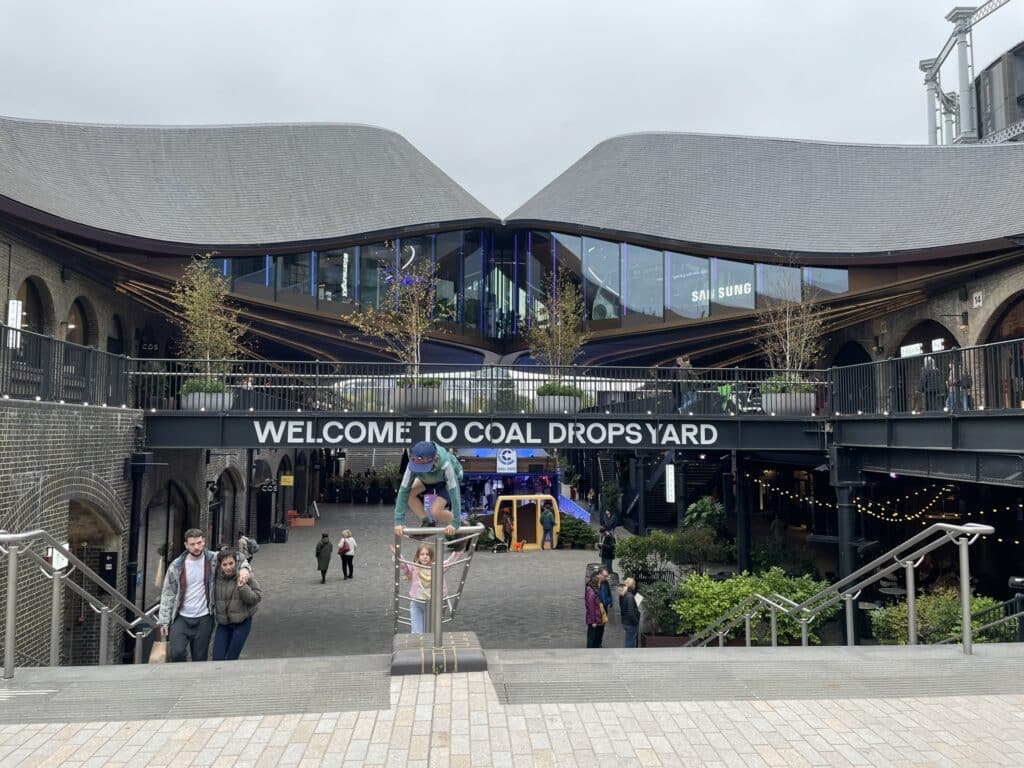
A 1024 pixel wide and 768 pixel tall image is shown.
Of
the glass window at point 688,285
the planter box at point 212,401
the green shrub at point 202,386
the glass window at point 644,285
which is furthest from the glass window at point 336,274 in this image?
the planter box at point 212,401

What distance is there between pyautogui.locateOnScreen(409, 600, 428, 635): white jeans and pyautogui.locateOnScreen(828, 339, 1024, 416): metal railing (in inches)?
323

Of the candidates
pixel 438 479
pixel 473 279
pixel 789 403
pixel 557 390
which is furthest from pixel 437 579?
pixel 473 279

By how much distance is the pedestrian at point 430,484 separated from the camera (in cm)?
791

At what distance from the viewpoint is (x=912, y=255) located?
73.4ft

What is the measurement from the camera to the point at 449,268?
3142 centimetres

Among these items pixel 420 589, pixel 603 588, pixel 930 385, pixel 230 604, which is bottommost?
pixel 603 588

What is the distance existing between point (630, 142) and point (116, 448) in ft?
95.8

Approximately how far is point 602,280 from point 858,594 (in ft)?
66.4

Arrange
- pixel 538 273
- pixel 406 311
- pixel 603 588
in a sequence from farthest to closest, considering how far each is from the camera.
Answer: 1. pixel 538 273
2. pixel 406 311
3. pixel 603 588

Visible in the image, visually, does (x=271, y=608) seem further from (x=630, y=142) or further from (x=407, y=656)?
(x=630, y=142)

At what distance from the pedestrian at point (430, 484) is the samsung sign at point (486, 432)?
6.57m

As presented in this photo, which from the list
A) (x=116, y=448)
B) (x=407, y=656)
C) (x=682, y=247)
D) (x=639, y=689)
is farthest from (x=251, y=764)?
(x=682, y=247)

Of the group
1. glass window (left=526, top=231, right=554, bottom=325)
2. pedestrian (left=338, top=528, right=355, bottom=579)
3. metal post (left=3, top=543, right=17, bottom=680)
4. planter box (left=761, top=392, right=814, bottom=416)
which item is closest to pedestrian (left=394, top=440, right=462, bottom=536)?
metal post (left=3, top=543, right=17, bottom=680)

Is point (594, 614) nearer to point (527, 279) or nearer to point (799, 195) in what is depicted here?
point (799, 195)
